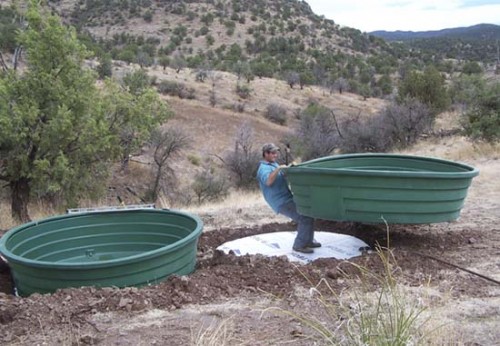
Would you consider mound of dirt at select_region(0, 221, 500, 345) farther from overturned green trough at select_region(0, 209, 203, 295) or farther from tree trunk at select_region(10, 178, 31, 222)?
tree trunk at select_region(10, 178, 31, 222)

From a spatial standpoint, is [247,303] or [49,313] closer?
[49,313]

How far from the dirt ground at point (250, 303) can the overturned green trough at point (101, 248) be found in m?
0.27

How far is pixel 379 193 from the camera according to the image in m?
5.51

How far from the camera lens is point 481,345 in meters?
3.56

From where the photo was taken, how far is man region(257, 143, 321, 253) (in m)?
6.32

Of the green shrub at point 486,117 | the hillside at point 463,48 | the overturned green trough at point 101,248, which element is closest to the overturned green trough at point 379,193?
the overturned green trough at point 101,248

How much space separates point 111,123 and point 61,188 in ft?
7.02

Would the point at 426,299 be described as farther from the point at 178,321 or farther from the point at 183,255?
the point at 183,255

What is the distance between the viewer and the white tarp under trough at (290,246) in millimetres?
6242

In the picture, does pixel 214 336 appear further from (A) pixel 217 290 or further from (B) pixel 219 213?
(B) pixel 219 213

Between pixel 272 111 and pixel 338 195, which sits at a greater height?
pixel 338 195

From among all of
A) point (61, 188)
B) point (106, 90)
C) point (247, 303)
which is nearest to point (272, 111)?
point (106, 90)

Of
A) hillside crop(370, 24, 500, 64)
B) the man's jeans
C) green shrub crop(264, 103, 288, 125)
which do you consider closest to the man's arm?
the man's jeans

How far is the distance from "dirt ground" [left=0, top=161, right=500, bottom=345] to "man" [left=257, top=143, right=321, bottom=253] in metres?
0.77
